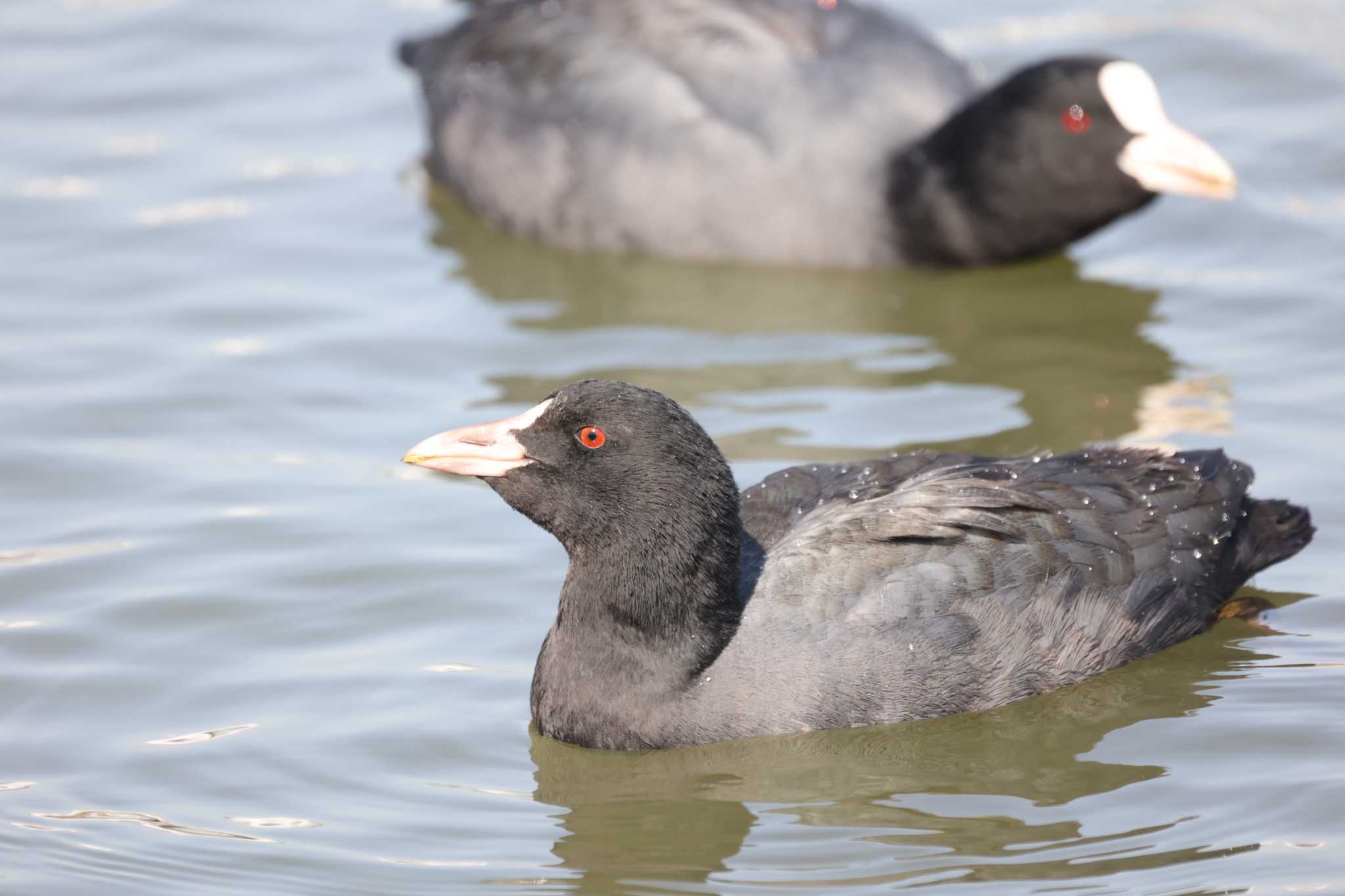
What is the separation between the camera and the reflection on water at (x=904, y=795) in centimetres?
586

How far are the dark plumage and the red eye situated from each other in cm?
361

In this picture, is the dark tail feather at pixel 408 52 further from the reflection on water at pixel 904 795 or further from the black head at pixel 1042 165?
the reflection on water at pixel 904 795

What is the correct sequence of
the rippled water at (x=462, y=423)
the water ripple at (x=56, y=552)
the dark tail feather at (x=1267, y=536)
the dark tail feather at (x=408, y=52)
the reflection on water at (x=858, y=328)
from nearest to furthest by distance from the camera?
the rippled water at (x=462, y=423) < the dark tail feather at (x=1267, y=536) < the water ripple at (x=56, y=552) < the reflection on water at (x=858, y=328) < the dark tail feather at (x=408, y=52)

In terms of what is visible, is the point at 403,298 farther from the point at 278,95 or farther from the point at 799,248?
the point at 278,95

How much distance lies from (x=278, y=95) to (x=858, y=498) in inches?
258

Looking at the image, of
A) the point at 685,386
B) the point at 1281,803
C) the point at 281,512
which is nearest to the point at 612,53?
the point at 685,386

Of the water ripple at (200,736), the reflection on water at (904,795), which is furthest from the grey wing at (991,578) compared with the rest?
the water ripple at (200,736)

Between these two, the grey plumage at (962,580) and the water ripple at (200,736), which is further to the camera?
the water ripple at (200,736)

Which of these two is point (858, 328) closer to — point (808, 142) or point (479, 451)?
point (808, 142)

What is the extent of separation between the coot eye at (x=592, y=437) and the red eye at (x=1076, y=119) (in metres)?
4.40

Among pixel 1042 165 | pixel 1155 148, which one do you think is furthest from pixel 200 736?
pixel 1155 148

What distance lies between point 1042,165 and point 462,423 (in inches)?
125

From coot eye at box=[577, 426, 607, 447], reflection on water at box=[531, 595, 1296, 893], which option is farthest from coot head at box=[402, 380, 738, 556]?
reflection on water at box=[531, 595, 1296, 893]

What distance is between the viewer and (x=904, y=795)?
6238 millimetres
